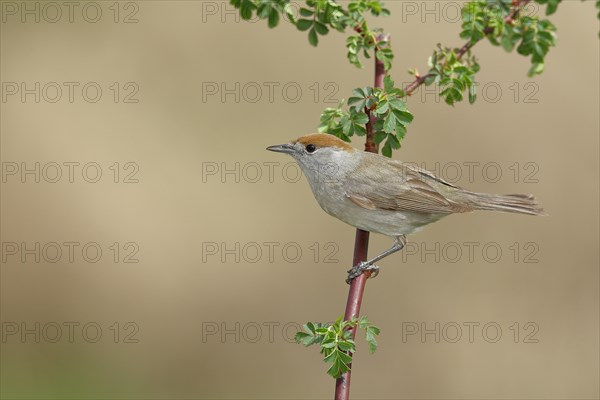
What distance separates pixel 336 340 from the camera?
11.2 ft

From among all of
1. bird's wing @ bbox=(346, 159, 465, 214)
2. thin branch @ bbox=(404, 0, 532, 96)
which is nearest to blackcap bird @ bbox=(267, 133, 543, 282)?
bird's wing @ bbox=(346, 159, 465, 214)

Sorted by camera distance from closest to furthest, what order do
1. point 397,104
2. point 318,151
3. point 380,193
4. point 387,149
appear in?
point 397,104
point 387,149
point 318,151
point 380,193

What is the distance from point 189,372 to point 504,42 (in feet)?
19.0

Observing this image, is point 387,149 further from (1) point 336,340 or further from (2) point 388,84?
(1) point 336,340

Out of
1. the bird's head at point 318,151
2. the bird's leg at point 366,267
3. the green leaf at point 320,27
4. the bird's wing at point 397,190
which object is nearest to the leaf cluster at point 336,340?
the bird's leg at point 366,267

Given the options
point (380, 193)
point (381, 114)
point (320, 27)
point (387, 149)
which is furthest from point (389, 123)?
point (380, 193)

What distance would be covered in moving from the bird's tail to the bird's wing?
0.63 ft

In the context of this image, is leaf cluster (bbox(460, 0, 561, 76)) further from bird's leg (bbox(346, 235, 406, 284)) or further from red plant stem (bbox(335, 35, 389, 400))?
bird's leg (bbox(346, 235, 406, 284))

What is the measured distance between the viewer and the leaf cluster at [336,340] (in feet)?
11.1

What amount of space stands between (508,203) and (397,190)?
29.5 inches

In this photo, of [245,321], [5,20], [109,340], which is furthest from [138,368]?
[5,20]

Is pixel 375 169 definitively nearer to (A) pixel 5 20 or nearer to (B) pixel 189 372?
(B) pixel 189 372

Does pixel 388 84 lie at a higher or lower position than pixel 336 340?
higher

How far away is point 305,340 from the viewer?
3461 millimetres
